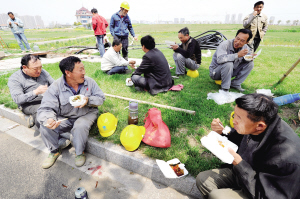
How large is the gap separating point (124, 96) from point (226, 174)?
2.96 metres

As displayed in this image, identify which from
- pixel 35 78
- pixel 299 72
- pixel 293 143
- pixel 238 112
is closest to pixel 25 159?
pixel 35 78

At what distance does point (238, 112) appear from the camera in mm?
1443

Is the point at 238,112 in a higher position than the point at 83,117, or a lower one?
higher

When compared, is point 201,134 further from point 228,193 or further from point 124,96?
point 124,96

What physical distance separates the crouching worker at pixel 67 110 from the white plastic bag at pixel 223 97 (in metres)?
2.81

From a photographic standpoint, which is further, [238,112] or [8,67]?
[8,67]

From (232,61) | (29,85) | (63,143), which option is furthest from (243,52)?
(29,85)

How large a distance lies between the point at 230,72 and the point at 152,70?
210cm

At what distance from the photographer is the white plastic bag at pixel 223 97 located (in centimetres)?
377

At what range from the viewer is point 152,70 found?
4.18 m

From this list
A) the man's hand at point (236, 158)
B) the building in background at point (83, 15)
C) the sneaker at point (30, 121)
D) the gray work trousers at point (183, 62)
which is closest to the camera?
Result: the man's hand at point (236, 158)

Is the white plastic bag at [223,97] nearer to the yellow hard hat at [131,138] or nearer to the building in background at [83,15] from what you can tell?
the yellow hard hat at [131,138]

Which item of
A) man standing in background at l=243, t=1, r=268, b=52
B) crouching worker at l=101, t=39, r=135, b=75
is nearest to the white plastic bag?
man standing in background at l=243, t=1, r=268, b=52

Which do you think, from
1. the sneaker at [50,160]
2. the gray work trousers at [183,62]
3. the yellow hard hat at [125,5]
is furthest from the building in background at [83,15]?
the sneaker at [50,160]
